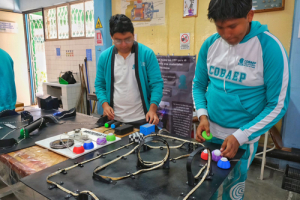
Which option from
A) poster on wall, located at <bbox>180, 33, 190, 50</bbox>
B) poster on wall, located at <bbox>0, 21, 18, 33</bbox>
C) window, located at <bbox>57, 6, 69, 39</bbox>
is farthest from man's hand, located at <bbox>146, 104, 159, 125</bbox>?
poster on wall, located at <bbox>0, 21, 18, 33</bbox>

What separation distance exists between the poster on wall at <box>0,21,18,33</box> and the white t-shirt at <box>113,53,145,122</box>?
4.57m

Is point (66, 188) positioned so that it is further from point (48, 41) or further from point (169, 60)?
point (48, 41)

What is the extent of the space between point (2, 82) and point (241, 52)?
2.09 meters

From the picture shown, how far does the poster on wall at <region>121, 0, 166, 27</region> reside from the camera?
314 cm

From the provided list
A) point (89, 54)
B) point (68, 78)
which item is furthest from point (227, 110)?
point (68, 78)

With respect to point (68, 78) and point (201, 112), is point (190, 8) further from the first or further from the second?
point (68, 78)

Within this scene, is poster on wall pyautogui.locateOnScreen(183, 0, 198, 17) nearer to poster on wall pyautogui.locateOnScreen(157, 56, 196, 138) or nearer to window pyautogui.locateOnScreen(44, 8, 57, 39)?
poster on wall pyautogui.locateOnScreen(157, 56, 196, 138)

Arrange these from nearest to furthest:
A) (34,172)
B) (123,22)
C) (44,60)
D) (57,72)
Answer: (34,172), (123,22), (57,72), (44,60)

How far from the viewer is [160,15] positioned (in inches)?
124

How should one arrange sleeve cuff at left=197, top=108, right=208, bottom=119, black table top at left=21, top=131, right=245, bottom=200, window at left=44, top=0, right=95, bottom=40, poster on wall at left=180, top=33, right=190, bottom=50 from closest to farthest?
black table top at left=21, top=131, right=245, bottom=200, sleeve cuff at left=197, top=108, right=208, bottom=119, poster on wall at left=180, top=33, right=190, bottom=50, window at left=44, top=0, right=95, bottom=40

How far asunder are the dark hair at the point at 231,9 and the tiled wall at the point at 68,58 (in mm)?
3623

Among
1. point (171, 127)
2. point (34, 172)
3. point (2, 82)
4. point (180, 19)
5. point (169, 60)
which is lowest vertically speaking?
point (171, 127)

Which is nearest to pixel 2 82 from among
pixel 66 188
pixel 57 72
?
pixel 66 188

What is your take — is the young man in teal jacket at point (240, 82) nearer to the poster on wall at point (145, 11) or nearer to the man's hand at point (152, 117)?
the man's hand at point (152, 117)
